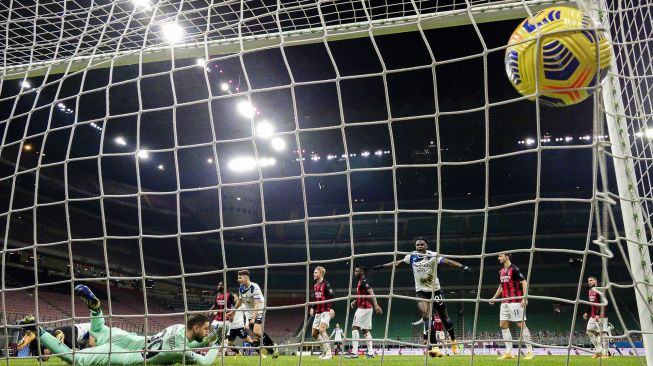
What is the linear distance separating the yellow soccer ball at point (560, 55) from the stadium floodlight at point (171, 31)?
2.92m

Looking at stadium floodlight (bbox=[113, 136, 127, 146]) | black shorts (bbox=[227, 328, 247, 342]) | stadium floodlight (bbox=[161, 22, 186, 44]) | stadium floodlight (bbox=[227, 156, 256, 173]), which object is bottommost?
black shorts (bbox=[227, 328, 247, 342])

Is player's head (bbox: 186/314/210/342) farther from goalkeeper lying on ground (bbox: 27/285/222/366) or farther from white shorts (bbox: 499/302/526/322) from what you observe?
white shorts (bbox: 499/302/526/322)

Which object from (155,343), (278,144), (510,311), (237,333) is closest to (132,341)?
(155,343)

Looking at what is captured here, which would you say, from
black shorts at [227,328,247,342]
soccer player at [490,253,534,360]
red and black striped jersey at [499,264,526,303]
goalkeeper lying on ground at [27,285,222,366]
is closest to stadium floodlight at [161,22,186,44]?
goalkeeper lying on ground at [27,285,222,366]

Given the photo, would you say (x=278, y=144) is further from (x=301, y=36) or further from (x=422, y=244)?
(x=301, y=36)

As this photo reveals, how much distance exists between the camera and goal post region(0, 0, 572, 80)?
10.8ft

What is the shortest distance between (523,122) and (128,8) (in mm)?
18850

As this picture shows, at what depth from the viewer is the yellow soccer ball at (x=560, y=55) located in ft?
8.27

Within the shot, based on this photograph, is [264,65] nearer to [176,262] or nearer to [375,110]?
[375,110]

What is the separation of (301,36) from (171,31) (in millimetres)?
1421

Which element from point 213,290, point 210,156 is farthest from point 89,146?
point 213,290

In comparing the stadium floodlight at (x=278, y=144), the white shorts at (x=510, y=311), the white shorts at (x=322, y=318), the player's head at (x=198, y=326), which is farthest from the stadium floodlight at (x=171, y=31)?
the stadium floodlight at (x=278, y=144)

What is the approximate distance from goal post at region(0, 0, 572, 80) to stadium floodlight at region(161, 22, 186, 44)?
0.41m

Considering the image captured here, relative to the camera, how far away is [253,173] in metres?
26.5
